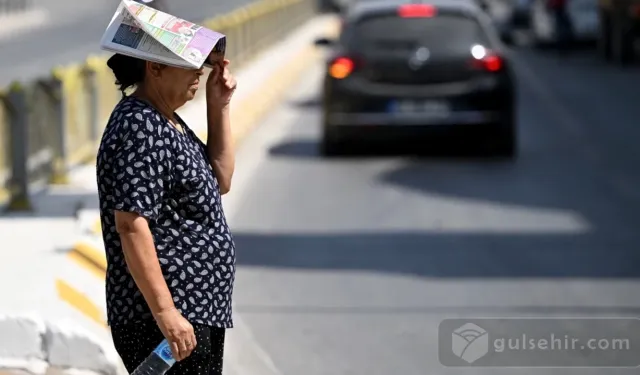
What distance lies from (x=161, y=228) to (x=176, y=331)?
291 mm

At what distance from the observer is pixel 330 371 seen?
735cm

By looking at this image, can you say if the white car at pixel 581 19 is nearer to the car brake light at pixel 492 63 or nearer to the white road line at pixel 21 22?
the car brake light at pixel 492 63

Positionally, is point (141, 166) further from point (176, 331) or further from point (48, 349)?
point (48, 349)

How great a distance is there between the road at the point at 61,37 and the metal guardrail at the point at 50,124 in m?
8.96

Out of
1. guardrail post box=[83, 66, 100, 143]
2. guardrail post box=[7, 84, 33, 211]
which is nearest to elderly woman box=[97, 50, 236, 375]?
guardrail post box=[7, 84, 33, 211]

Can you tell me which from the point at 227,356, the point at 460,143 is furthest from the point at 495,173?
the point at 227,356

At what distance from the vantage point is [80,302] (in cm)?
776

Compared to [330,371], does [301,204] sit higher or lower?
lower

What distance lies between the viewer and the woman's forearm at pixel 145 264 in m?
4.26

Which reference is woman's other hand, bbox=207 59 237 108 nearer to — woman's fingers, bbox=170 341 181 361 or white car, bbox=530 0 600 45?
woman's fingers, bbox=170 341 181 361

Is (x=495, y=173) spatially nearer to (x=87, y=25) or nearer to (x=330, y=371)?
(x=330, y=371)

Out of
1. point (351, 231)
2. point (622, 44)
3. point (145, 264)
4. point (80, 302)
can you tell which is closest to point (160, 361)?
point (145, 264)

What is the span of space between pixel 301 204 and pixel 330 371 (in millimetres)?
5672

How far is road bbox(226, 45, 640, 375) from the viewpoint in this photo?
8203 millimetres
